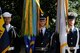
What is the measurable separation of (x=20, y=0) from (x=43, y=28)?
70 centimetres

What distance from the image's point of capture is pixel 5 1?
531cm

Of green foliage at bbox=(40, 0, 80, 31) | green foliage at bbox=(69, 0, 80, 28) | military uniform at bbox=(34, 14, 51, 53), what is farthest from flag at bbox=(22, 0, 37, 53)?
green foliage at bbox=(69, 0, 80, 28)

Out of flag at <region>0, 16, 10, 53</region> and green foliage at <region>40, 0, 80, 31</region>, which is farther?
green foliage at <region>40, 0, 80, 31</region>

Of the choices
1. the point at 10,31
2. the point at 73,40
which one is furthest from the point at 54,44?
the point at 10,31

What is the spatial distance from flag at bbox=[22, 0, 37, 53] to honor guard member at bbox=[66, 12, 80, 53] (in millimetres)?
475

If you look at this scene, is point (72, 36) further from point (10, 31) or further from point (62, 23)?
point (10, 31)

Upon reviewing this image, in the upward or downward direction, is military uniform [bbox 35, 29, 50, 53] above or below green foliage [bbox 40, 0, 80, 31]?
below

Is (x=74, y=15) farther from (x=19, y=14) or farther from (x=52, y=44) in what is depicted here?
(x=19, y=14)

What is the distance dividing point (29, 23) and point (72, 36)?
0.62m

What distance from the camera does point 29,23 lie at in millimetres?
4855

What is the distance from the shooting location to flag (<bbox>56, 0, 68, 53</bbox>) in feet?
15.4

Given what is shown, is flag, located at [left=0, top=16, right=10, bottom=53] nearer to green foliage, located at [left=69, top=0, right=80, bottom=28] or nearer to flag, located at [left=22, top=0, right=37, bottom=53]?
flag, located at [left=22, top=0, right=37, bottom=53]

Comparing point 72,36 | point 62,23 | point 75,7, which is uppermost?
point 75,7

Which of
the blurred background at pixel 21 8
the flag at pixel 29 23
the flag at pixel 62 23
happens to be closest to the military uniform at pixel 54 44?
the flag at pixel 62 23
